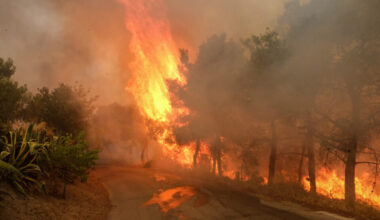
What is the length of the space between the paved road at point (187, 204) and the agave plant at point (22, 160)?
3191 mm

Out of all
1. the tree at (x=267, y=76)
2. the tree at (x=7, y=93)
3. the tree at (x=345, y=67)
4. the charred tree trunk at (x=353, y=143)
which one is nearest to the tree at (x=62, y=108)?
the tree at (x=7, y=93)

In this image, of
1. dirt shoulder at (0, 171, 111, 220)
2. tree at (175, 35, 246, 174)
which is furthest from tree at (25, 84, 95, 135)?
tree at (175, 35, 246, 174)

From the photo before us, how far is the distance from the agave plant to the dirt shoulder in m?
0.47

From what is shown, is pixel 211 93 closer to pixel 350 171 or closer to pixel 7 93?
pixel 350 171

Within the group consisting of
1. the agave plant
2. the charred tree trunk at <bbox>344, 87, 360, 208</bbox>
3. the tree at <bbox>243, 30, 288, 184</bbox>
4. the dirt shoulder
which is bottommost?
the dirt shoulder

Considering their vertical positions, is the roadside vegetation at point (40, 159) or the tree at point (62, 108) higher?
the tree at point (62, 108)

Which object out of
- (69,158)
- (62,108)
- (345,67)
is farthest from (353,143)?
(62,108)

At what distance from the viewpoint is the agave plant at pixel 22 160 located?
339 inches

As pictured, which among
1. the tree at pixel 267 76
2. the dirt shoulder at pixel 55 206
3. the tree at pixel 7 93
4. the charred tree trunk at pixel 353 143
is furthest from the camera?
the tree at pixel 7 93

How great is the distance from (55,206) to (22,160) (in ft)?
6.58

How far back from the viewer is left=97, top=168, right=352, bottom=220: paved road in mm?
9586

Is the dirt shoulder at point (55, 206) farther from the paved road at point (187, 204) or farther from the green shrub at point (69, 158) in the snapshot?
the green shrub at point (69, 158)

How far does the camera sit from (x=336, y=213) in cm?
967

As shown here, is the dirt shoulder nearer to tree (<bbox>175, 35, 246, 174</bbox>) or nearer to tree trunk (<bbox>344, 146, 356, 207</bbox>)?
tree trunk (<bbox>344, 146, 356, 207</bbox>)
